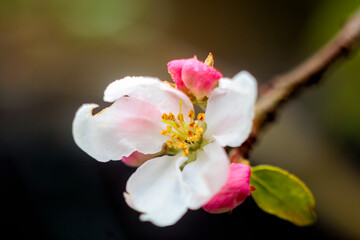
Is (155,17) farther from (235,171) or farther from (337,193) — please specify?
(235,171)

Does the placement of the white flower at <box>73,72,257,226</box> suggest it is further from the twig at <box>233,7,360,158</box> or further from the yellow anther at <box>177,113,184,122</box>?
the twig at <box>233,7,360,158</box>

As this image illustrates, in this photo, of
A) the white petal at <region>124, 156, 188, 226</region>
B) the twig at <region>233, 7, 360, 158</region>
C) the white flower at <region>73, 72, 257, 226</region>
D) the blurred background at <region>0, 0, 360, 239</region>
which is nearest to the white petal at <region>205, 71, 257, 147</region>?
the white flower at <region>73, 72, 257, 226</region>

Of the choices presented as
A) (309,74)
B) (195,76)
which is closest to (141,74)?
(309,74)

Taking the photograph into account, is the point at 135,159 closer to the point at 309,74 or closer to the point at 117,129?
the point at 117,129

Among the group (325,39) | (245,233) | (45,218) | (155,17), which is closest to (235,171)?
(245,233)

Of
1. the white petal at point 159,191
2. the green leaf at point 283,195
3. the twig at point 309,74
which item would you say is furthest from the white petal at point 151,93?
the twig at point 309,74
